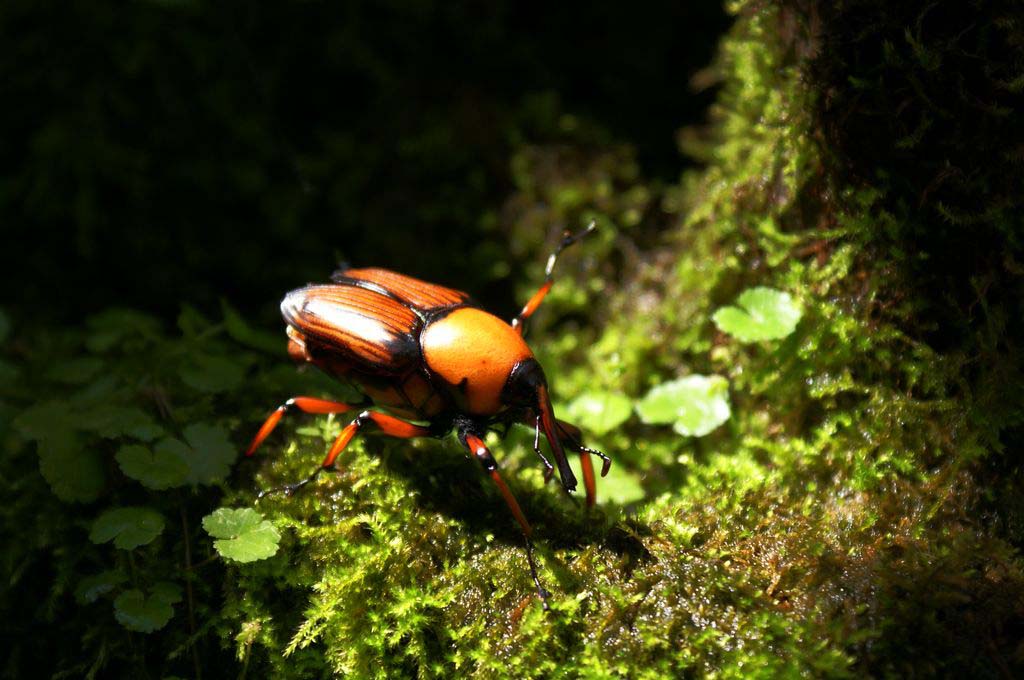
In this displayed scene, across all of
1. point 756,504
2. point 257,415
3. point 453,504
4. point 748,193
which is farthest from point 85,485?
point 748,193

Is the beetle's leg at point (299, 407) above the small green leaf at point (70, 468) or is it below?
above

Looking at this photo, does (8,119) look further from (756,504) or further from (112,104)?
(756,504)

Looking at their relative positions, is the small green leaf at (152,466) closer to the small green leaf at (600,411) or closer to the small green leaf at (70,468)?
the small green leaf at (70,468)

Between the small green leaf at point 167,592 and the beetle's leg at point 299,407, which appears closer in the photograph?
the small green leaf at point 167,592

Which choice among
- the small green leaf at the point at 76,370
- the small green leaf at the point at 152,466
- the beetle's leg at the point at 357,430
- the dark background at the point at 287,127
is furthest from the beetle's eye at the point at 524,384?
the small green leaf at the point at 76,370

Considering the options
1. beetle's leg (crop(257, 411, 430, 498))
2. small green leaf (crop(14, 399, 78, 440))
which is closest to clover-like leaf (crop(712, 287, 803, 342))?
beetle's leg (crop(257, 411, 430, 498))
